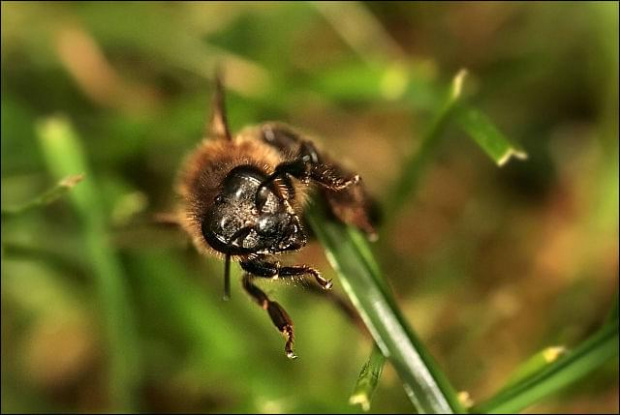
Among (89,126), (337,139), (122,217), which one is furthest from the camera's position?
(337,139)

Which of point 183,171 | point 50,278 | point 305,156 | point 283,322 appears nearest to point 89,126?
point 50,278

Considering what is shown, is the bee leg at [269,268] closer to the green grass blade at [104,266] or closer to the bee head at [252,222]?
the bee head at [252,222]

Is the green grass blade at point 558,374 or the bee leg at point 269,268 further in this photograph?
the green grass blade at point 558,374

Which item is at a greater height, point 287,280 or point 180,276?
point 180,276

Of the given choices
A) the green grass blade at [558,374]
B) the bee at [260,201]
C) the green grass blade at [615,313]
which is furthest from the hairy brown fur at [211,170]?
the green grass blade at [615,313]

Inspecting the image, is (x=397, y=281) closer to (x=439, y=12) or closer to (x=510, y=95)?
(x=510, y=95)

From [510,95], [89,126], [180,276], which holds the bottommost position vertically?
[180,276]

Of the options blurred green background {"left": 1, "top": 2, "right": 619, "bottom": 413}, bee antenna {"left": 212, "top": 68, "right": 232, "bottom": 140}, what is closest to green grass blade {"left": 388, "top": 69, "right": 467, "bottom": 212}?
blurred green background {"left": 1, "top": 2, "right": 619, "bottom": 413}
